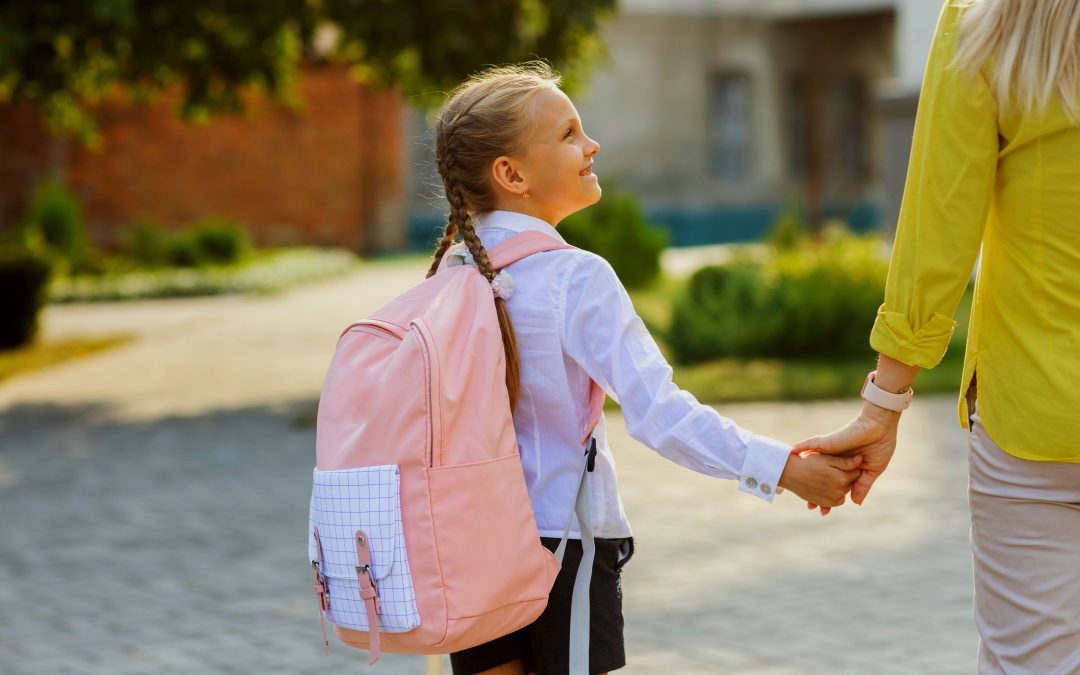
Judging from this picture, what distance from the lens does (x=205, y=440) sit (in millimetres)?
9641

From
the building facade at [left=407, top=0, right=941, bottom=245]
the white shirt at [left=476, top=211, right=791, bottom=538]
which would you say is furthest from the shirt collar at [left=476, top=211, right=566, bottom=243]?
the building facade at [left=407, top=0, right=941, bottom=245]

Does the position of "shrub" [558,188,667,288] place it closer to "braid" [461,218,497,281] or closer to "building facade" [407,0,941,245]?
"building facade" [407,0,941,245]

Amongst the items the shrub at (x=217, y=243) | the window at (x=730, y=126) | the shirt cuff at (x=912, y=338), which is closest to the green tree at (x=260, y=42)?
the shirt cuff at (x=912, y=338)

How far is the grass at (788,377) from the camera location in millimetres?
10984

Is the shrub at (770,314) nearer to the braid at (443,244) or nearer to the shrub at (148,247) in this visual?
the braid at (443,244)

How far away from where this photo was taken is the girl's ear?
8.73ft

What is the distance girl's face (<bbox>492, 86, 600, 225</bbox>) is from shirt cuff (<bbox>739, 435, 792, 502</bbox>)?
520mm

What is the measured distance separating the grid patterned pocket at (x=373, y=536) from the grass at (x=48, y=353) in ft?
37.2

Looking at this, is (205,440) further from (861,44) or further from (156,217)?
(861,44)

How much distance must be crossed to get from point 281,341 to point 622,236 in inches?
225

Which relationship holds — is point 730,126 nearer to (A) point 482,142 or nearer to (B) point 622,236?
(B) point 622,236

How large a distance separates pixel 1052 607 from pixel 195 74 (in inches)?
401

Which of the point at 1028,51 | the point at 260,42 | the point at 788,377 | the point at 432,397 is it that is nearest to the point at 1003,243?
the point at 1028,51

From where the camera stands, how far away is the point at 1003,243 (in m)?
2.46
